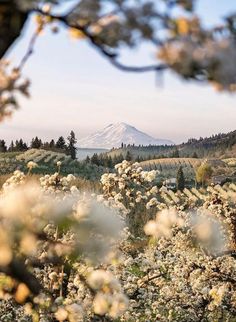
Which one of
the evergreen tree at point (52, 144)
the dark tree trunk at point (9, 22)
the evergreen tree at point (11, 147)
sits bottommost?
the evergreen tree at point (11, 147)

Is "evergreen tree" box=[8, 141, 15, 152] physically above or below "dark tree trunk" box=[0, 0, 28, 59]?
below

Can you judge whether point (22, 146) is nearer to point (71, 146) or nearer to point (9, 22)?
point (71, 146)

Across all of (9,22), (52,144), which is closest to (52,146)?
(52,144)

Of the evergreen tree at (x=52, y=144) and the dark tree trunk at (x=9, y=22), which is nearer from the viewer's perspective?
the dark tree trunk at (x=9, y=22)

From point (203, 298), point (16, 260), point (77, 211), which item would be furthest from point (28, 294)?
point (203, 298)

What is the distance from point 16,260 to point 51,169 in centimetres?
11923

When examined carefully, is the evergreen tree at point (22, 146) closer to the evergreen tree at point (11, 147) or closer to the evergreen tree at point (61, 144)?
the evergreen tree at point (11, 147)

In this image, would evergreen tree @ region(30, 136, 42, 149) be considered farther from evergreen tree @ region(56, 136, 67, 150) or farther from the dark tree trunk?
the dark tree trunk

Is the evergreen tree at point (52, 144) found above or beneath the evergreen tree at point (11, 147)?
above

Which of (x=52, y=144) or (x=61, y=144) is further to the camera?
(x=52, y=144)

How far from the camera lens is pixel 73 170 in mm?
122625

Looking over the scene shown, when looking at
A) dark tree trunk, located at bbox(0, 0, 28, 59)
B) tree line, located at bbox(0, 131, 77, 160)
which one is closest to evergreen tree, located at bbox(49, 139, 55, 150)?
tree line, located at bbox(0, 131, 77, 160)

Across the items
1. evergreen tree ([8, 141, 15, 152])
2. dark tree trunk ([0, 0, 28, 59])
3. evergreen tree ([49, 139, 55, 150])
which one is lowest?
evergreen tree ([8, 141, 15, 152])

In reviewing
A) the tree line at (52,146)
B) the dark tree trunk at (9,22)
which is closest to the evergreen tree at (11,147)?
the tree line at (52,146)
